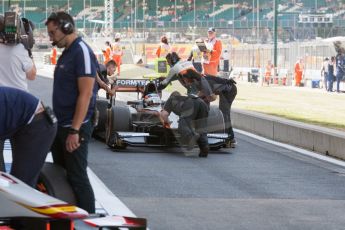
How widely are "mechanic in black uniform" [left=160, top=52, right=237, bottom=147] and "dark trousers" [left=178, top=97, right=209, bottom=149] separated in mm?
249

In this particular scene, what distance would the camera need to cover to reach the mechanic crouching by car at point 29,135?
634 centimetres

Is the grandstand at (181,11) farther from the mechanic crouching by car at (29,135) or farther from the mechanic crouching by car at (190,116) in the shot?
the mechanic crouching by car at (29,135)

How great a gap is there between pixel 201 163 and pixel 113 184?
A: 2.63 metres

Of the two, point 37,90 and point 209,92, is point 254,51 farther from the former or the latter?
point 209,92

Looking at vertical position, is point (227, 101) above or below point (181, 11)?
below

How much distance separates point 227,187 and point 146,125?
381 cm

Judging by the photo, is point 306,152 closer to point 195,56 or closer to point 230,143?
point 230,143

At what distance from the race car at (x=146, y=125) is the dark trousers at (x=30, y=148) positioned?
7.90 m

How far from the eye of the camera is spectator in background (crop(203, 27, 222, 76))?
2433 cm

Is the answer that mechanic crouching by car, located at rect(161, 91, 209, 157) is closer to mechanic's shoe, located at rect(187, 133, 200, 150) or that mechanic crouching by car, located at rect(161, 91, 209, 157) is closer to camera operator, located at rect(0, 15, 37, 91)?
mechanic's shoe, located at rect(187, 133, 200, 150)

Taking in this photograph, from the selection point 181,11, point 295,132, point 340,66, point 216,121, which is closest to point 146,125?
point 216,121

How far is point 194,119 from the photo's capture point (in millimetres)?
14094

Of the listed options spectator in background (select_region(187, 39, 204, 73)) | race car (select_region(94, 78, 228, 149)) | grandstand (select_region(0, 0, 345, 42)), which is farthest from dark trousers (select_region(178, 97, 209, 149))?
grandstand (select_region(0, 0, 345, 42))

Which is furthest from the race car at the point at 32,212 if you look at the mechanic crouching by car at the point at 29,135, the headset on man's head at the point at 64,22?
the headset on man's head at the point at 64,22
